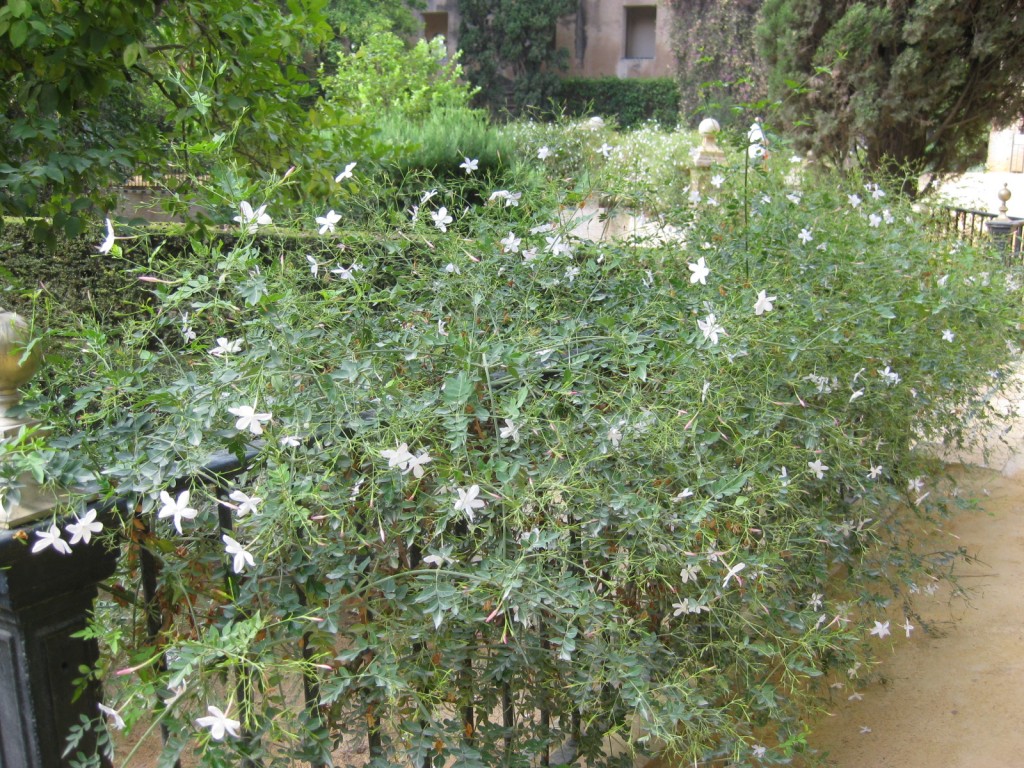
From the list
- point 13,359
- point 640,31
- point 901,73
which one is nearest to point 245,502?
point 13,359

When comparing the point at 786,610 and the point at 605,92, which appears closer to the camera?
the point at 786,610

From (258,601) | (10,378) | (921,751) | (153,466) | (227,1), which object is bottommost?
(921,751)

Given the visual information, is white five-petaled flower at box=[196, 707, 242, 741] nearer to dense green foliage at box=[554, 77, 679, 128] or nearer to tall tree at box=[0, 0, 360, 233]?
tall tree at box=[0, 0, 360, 233]

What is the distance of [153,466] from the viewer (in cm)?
131

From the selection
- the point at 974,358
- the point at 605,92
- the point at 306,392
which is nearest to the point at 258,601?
the point at 306,392

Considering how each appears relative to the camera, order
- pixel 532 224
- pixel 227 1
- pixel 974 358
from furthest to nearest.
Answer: pixel 974 358 < pixel 227 1 < pixel 532 224

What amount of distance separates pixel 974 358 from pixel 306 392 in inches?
111

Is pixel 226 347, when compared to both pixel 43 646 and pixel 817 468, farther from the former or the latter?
pixel 817 468

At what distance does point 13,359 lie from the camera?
134 cm

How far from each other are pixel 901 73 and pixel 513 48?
58.2 feet

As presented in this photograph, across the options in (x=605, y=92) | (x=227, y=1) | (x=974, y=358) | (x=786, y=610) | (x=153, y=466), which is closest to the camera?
(x=153, y=466)

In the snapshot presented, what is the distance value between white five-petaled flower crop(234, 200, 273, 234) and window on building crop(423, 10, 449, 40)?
26.2 metres

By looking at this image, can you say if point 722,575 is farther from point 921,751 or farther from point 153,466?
point 921,751

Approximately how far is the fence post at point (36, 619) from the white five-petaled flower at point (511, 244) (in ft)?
3.66
